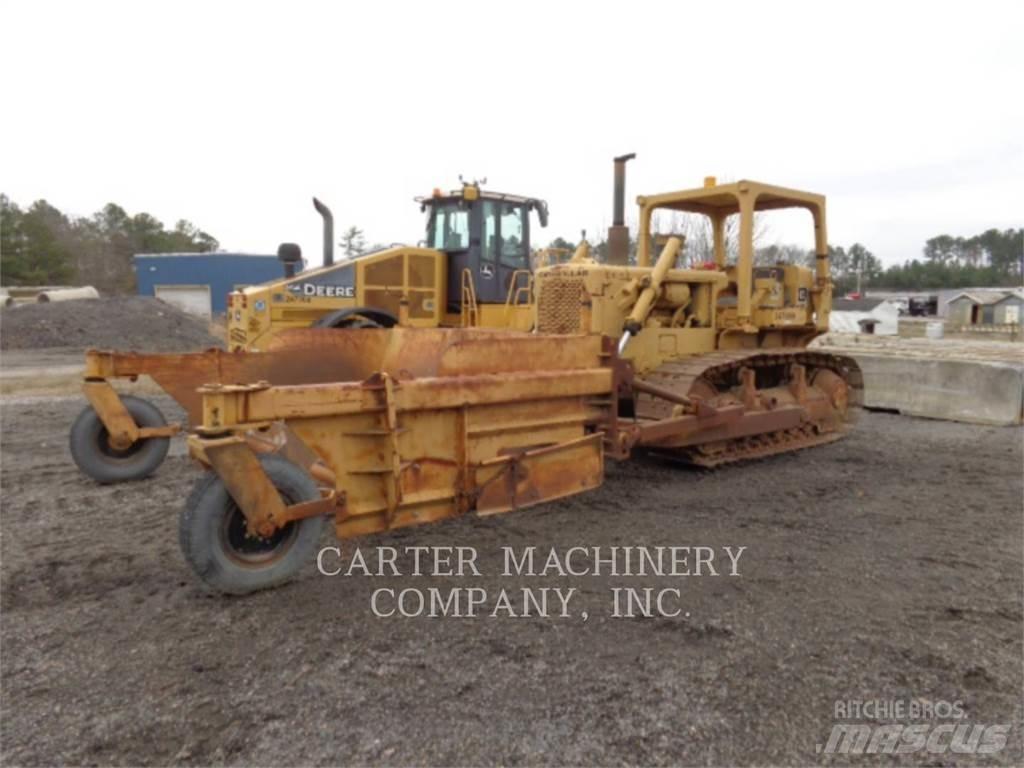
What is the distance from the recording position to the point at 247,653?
334 centimetres

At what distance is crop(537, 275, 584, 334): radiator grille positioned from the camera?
664 cm

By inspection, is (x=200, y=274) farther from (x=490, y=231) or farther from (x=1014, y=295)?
(x=1014, y=295)

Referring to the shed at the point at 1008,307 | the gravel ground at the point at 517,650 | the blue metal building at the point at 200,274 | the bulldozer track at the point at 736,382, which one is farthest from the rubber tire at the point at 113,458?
the shed at the point at 1008,307

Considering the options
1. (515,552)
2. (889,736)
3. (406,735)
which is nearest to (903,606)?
(889,736)

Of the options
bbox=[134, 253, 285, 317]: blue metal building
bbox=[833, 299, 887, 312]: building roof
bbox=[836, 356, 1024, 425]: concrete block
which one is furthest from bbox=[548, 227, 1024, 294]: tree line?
bbox=[836, 356, 1024, 425]: concrete block

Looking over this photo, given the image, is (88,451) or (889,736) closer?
(889,736)

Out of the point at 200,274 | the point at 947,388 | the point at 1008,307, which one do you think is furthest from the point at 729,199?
the point at 1008,307

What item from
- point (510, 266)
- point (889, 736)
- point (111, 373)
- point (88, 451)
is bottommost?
Result: point (889, 736)

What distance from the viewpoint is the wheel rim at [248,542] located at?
3668mm

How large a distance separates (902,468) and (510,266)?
5355 millimetres

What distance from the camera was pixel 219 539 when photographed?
3.64m

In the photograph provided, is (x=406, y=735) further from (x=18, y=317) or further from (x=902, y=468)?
(x=18, y=317)

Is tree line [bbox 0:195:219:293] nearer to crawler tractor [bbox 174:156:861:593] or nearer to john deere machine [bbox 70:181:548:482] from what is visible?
john deere machine [bbox 70:181:548:482]

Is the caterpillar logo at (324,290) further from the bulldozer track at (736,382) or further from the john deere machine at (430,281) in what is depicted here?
the bulldozer track at (736,382)
